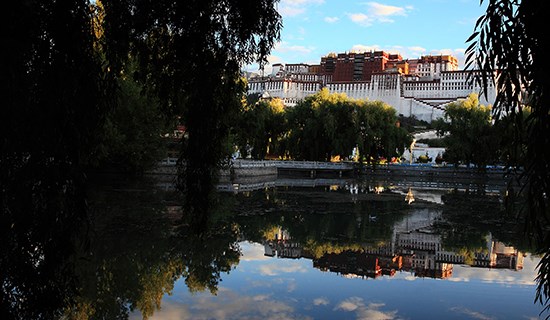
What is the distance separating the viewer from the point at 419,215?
1995cm

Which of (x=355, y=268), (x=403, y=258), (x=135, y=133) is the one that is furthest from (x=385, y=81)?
(x=355, y=268)

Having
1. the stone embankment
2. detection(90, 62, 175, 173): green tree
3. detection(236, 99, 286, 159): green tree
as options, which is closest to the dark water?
detection(90, 62, 175, 173): green tree

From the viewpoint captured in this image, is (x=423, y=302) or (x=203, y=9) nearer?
(x=203, y=9)

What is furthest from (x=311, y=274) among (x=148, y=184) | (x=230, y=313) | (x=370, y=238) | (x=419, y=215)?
(x=148, y=184)

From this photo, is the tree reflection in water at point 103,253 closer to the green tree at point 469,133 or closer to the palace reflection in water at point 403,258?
the palace reflection in water at point 403,258

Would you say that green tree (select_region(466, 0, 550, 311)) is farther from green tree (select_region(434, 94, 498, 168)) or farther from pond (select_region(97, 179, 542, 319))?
green tree (select_region(434, 94, 498, 168))

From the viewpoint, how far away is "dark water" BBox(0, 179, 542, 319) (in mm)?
7766

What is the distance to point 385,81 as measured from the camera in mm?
98938

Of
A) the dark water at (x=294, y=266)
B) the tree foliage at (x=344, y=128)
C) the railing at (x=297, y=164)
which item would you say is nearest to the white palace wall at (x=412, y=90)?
the tree foliage at (x=344, y=128)

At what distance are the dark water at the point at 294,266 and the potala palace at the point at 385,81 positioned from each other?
74387 mm

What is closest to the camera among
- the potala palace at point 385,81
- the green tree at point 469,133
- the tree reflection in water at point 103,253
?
the tree reflection in water at point 103,253

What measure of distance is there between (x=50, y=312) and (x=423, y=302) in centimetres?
626

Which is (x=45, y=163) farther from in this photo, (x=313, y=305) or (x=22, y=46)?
(x=313, y=305)

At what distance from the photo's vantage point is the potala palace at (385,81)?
3772 inches
